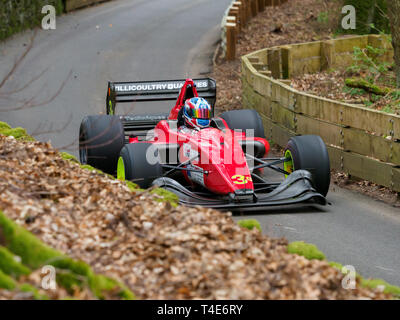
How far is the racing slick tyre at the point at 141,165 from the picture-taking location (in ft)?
34.3

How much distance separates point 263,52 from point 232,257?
13904 mm

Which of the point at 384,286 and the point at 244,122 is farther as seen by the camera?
the point at 244,122

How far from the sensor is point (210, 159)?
10.7m

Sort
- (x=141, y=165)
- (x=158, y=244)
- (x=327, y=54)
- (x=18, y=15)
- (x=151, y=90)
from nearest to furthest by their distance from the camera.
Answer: (x=158, y=244) → (x=141, y=165) → (x=151, y=90) → (x=327, y=54) → (x=18, y=15)

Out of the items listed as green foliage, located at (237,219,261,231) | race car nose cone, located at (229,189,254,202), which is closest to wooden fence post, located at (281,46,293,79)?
race car nose cone, located at (229,189,254,202)

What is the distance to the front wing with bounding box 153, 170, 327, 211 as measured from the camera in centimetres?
1019

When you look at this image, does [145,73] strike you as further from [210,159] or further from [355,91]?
[210,159]

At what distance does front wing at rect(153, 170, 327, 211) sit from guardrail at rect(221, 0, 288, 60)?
13.2 m

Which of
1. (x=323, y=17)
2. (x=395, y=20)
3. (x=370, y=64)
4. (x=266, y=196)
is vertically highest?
(x=395, y=20)

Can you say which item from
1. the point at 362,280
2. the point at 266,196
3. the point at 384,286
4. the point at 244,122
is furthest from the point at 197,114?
the point at 384,286

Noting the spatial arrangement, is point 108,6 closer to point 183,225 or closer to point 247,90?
point 247,90

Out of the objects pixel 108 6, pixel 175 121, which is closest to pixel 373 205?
pixel 175 121

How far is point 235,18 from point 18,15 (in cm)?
841
